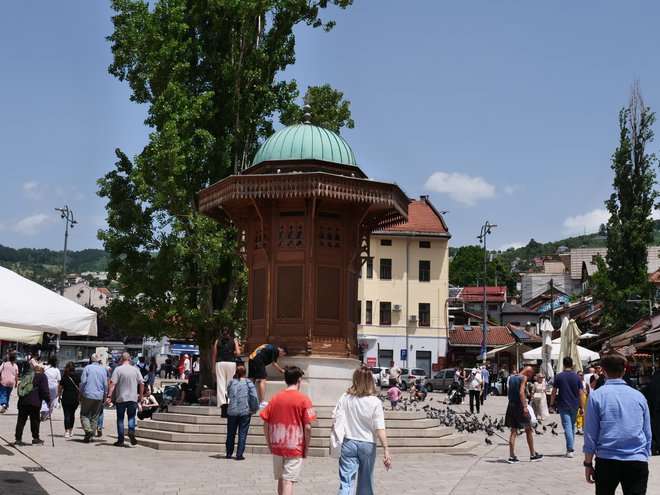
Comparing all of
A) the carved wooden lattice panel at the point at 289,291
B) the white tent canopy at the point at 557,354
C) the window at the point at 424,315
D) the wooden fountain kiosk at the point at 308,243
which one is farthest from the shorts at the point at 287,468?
the window at the point at 424,315

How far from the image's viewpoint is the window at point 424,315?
6062 centimetres

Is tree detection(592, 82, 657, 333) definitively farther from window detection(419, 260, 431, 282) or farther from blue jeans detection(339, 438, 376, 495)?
blue jeans detection(339, 438, 376, 495)

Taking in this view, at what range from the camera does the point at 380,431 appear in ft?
26.3

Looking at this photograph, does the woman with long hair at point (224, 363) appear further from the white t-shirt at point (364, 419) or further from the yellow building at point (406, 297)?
the yellow building at point (406, 297)

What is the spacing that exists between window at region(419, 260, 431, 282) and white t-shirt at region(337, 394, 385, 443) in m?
53.4

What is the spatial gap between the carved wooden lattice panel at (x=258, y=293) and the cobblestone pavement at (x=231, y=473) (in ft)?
13.1

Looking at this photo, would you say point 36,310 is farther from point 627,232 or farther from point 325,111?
point 627,232

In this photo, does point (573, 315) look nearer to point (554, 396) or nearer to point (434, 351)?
point (434, 351)

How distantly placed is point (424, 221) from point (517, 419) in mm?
49025

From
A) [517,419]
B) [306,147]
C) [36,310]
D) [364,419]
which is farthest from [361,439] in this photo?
[306,147]

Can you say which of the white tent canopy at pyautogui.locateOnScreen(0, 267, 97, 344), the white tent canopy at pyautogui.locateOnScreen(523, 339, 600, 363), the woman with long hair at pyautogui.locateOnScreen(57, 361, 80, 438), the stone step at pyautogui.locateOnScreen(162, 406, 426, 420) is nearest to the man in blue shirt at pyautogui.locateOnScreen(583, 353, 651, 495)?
the white tent canopy at pyautogui.locateOnScreen(0, 267, 97, 344)

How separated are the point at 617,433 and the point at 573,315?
265ft

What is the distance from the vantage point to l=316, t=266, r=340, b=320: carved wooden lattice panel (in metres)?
17.6

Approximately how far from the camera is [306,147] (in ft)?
60.2
